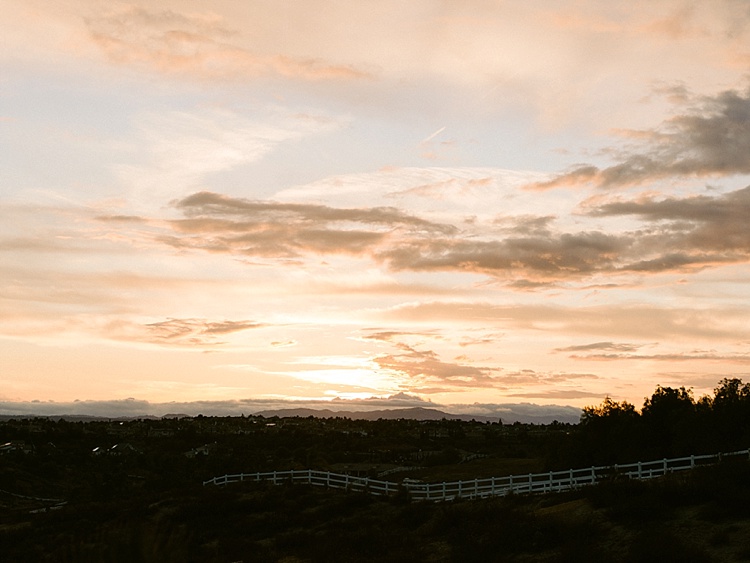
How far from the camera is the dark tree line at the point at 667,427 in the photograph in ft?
145

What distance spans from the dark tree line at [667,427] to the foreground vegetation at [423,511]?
9 centimetres

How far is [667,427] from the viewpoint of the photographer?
4819 cm

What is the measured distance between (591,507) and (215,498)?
23.8 metres

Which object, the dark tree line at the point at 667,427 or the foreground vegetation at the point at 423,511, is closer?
the foreground vegetation at the point at 423,511

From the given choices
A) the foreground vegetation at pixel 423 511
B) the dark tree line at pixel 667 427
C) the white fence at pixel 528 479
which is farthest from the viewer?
the dark tree line at pixel 667 427

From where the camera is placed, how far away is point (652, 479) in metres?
29.7

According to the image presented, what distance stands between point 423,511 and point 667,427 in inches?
831

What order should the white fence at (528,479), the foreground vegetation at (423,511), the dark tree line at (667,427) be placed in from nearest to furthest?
the foreground vegetation at (423,511)
the white fence at (528,479)
the dark tree line at (667,427)

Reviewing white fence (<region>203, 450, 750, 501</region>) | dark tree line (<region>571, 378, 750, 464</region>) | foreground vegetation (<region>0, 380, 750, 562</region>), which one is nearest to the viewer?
foreground vegetation (<region>0, 380, 750, 562</region>)

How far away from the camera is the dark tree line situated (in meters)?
44.1

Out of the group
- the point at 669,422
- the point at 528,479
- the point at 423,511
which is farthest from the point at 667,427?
the point at 423,511

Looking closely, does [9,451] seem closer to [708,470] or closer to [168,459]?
[168,459]

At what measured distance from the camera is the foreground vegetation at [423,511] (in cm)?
2366

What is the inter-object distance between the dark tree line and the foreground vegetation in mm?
85
